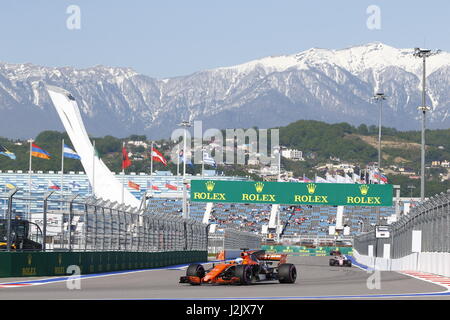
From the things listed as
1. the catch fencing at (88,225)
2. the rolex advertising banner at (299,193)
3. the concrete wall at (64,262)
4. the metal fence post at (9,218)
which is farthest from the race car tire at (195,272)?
the rolex advertising banner at (299,193)

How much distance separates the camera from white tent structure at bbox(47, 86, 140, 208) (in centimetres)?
9950

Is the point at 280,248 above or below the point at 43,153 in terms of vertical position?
below

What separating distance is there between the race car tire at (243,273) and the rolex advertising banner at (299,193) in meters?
55.1

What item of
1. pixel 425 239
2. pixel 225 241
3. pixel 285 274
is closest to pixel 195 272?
pixel 285 274

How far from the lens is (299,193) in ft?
261

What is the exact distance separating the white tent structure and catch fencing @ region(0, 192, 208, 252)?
191 feet

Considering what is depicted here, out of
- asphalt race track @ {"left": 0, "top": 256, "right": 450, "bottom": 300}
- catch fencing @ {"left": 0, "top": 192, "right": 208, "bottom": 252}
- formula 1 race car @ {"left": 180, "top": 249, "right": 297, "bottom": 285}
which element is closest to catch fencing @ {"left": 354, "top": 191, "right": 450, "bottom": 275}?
formula 1 race car @ {"left": 180, "top": 249, "right": 297, "bottom": 285}

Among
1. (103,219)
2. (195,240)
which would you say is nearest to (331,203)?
(195,240)

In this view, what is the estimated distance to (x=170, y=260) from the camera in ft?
140

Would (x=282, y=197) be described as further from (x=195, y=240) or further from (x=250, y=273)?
(x=250, y=273)

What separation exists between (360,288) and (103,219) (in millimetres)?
11157

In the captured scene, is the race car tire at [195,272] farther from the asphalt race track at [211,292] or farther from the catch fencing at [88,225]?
the catch fencing at [88,225]

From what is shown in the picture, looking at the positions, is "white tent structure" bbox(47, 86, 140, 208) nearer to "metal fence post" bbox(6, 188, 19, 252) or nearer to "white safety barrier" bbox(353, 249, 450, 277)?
"white safety barrier" bbox(353, 249, 450, 277)

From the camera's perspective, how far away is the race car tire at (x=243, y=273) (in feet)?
73.3
